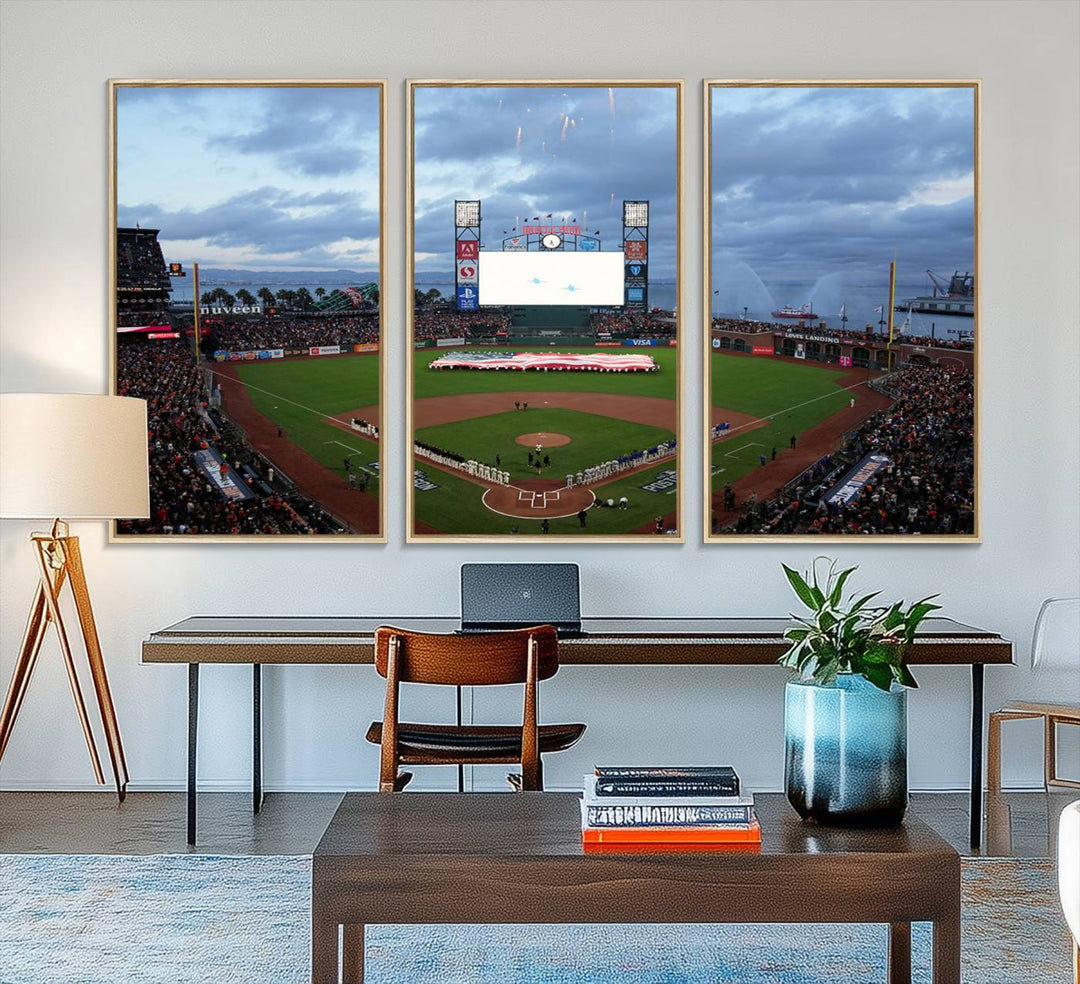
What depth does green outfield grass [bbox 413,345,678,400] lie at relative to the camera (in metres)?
4.66

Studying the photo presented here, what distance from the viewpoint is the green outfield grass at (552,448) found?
4.66 meters

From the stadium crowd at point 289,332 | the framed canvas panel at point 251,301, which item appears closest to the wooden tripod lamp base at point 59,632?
the framed canvas panel at point 251,301

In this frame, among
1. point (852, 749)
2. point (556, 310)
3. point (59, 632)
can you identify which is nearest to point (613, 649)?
point (556, 310)

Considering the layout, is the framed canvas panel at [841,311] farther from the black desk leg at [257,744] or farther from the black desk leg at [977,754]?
the black desk leg at [257,744]

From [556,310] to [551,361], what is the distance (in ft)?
0.62

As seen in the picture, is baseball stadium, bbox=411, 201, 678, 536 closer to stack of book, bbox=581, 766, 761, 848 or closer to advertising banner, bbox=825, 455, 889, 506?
advertising banner, bbox=825, 455, 889, 506

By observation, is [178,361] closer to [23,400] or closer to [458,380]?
[23,400]

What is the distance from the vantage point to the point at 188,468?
4668mm

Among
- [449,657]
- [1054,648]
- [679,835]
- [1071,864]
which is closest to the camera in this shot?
[1071,864]

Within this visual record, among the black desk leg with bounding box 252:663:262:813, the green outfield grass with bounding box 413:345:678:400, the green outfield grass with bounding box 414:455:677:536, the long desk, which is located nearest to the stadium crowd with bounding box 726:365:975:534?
the green outfield grass with bounding box 414:455:677:536

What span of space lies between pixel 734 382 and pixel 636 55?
1250 mm

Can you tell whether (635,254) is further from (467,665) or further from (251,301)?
(467,665)

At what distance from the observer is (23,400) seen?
4.10 m

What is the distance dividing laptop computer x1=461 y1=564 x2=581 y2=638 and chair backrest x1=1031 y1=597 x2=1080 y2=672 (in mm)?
1704
